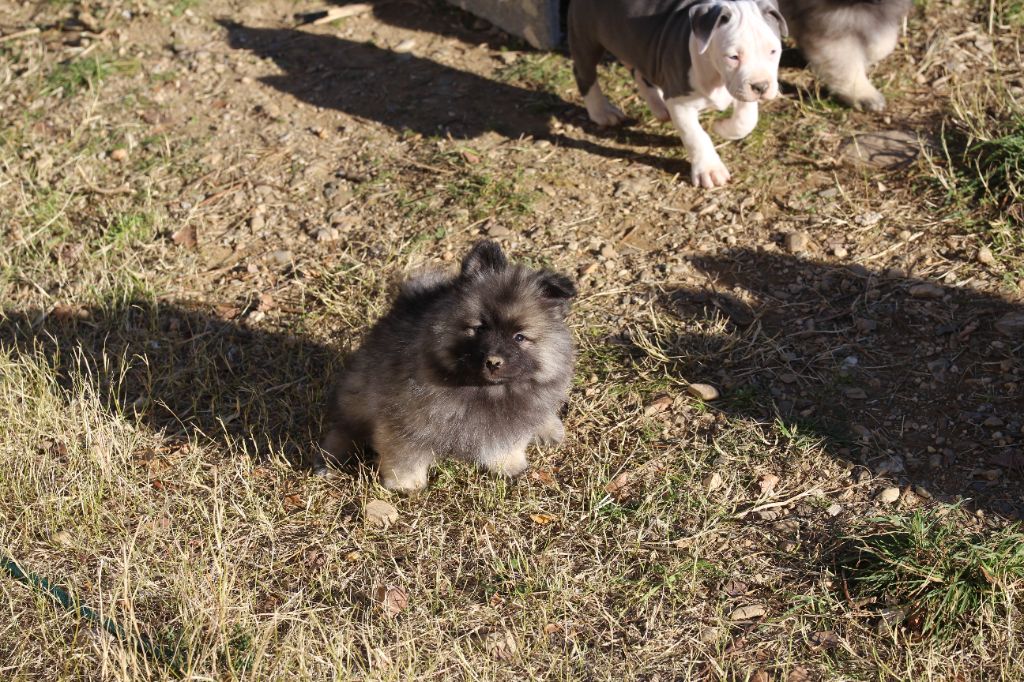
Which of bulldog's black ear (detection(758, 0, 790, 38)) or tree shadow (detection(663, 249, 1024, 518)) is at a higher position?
bulldog's black ear (detection(758, 0, 790, 38))

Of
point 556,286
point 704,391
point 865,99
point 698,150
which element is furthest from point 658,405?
→ point 865,99

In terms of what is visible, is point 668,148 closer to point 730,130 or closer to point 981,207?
point 730,130

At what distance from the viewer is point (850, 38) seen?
6441 mm

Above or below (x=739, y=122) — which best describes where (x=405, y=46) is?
below

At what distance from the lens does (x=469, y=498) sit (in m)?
4.58

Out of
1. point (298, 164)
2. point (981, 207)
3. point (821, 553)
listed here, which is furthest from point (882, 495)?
point (298, 164)

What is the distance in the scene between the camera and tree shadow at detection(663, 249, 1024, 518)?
446 centimetres

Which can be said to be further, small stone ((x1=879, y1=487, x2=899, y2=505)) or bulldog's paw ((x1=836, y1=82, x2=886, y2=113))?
bulldog's paw ((x1=836, y1=82, x2=886, y2=113))

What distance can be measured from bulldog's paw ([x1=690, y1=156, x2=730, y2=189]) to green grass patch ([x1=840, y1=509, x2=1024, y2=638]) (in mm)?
2536

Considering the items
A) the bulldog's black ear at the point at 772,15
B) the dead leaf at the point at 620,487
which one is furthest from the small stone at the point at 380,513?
the bulldog's black ear at the point at 772,15

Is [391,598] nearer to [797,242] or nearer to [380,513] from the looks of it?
[380,513]

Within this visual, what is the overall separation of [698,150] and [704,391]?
1.74m

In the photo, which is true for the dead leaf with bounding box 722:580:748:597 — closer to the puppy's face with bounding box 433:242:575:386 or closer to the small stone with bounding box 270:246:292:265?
the puppy's face with bounding box 433:242:575:386

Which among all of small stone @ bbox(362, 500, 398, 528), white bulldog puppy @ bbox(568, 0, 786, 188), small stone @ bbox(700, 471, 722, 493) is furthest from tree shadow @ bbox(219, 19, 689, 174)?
small stone @ bbox(362, 500, 398, 528)
